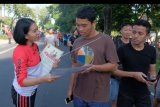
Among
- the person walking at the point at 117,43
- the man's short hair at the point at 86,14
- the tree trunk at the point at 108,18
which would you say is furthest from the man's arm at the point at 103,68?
the tree trunk at the point at 108,18

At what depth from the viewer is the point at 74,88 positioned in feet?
14.7

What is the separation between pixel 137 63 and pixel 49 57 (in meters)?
1.07

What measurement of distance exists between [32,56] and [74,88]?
1.97 feet

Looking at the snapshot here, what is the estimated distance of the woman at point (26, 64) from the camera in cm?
404

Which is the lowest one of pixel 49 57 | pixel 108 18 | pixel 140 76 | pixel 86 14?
pixel 108 18

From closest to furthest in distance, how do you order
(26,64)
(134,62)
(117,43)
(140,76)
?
(26,64)
(140,76)
(134,62)
(117,43)

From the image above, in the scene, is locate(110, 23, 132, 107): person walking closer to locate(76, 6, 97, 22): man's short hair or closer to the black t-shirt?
the black t-shirt

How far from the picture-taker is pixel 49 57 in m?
4.17

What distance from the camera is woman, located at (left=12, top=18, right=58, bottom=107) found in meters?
4.04

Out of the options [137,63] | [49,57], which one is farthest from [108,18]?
[49,57]

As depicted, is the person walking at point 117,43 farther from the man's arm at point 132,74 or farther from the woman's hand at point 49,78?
the woman's hand at point 49,78

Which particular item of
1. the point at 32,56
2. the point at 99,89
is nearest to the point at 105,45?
the point at 99,89

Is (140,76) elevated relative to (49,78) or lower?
lower

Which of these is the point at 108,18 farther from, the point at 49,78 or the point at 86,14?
the point at 49,78
